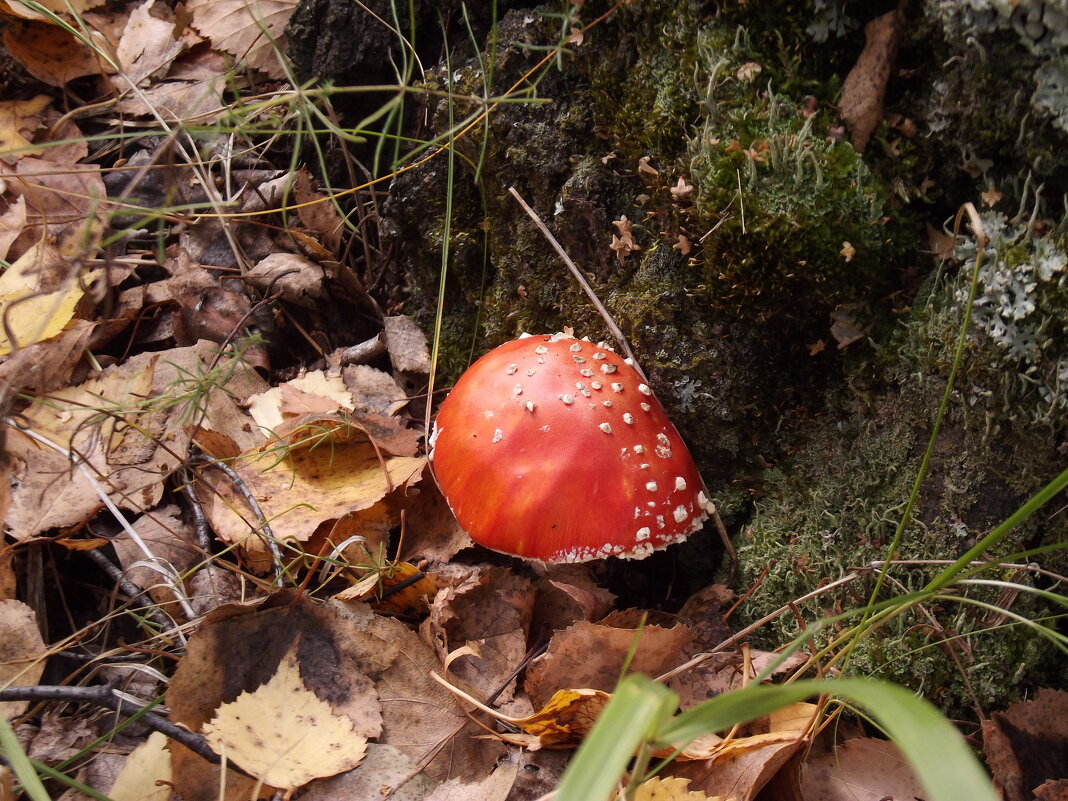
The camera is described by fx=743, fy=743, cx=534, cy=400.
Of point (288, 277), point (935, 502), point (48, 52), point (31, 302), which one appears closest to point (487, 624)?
point (935, 502)

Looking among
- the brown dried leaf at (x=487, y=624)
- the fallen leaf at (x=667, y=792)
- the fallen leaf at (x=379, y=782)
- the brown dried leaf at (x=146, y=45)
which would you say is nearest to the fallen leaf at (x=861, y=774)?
the fallen leaf at (x=667, y=792)

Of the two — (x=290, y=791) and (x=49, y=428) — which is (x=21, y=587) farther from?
(x=290, y=791)

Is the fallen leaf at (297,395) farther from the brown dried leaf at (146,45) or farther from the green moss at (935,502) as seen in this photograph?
the brown dried leaf at (146,45)

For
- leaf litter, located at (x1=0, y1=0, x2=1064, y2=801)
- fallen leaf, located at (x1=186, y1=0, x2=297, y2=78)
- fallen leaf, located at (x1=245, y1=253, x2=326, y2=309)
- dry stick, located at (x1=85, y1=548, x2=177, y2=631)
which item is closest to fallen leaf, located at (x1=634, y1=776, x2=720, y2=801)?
leaf litter, located at (x1=0, y1=0, x2=1064, y2=801)

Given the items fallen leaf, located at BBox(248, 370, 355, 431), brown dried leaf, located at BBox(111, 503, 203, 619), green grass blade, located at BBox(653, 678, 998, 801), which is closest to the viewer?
green grass blade, located at BBox(653, 678, 998, 801)

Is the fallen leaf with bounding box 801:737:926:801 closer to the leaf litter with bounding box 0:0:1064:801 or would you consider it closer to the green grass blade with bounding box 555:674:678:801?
the leaf litter with bounding box 0:0:1064:801

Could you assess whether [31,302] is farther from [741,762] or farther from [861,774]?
[861,774]

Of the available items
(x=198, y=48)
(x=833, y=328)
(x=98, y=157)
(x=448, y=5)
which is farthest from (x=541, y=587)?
(x=198, y=48)
